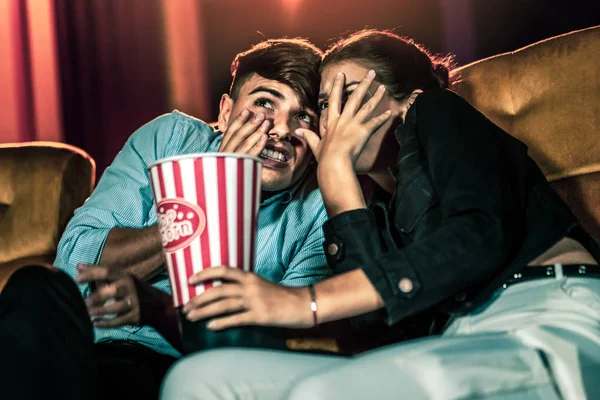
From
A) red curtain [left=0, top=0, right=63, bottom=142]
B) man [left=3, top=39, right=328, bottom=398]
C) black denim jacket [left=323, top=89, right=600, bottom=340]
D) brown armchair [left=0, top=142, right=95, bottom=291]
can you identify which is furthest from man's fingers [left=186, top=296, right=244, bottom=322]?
red curtain [left=0, top=0, right=63, bottom=142]

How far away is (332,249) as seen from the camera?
3.74 ft

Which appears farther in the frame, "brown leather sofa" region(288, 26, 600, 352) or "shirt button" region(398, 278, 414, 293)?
"brown leather sofa" region(288, 26, 600, 352)

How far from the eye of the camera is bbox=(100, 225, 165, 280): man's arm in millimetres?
1394

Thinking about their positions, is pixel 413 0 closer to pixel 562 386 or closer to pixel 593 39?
pixel 593 39

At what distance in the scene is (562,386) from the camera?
2.77ft

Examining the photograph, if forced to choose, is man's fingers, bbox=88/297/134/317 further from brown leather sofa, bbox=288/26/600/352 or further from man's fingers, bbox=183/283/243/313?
brown leather sofa, bbox=288/26/600/352

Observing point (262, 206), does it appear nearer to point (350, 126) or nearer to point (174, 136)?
point (174, 136)

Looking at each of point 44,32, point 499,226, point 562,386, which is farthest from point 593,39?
point 44,32

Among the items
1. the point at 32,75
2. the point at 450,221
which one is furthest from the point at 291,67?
the point at 32,75

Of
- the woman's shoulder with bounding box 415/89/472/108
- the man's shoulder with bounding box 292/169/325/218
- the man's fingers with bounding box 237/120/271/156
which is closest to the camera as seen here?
the woman's shoulder with bounding box 415/89/472/108

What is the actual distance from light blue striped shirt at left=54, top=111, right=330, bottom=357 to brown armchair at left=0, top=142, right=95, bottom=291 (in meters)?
0.54

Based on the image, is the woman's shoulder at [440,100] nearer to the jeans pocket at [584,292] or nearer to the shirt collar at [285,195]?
the jeans pocket at [584,292]

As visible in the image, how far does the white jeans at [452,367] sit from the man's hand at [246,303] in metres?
0.06

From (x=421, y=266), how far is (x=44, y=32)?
118 inches
